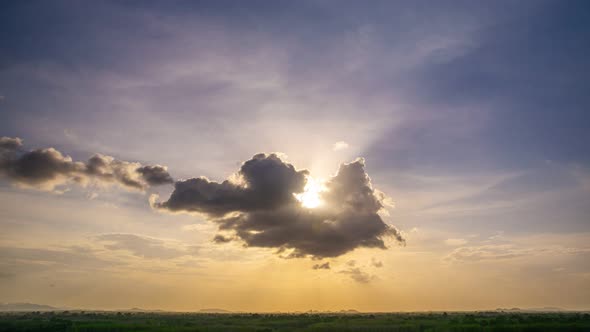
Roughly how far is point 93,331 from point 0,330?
68.7 feet

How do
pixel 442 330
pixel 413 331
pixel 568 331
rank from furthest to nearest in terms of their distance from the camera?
pixel 413 331 → pixel 442 330 → pixel 568 331

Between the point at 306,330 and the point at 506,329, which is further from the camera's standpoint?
the point at 306,330

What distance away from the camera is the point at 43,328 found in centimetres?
9325

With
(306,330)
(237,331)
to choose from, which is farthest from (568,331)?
(237,331)

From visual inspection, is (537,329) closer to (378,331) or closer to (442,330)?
(442,330)

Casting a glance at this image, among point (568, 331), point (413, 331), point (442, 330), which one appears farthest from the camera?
point (413, 331)

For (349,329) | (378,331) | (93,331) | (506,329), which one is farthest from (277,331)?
(506,329)

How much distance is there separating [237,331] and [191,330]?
957 centimetres

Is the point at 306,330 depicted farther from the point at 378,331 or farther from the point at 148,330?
the point at 148,330

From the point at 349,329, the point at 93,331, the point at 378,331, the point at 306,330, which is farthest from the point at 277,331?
the point at 93,331

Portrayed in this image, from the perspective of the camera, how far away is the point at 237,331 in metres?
90.7

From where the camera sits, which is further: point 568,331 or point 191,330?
point 191,330

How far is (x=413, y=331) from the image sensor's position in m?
88.6

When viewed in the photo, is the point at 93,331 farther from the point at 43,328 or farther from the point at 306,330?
the point at 306,330
